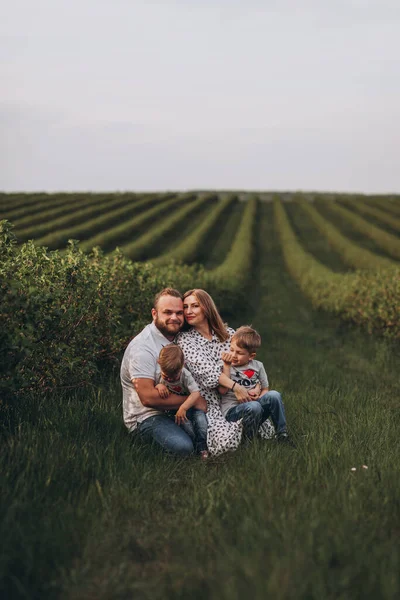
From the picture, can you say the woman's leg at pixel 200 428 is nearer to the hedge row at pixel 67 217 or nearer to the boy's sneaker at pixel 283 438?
the boy's sneaker at pixel 283 438

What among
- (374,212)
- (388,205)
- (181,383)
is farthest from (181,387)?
(388,205)

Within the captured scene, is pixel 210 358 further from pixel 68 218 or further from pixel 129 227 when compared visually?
Answer: pixel 68 218

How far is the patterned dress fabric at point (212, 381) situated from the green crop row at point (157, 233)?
10.4m

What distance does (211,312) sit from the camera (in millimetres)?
5164

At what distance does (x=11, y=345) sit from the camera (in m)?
4.23

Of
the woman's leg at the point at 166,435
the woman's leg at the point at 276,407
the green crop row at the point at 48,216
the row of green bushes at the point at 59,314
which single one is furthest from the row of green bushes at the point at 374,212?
the woman's leg at the point at 166,435

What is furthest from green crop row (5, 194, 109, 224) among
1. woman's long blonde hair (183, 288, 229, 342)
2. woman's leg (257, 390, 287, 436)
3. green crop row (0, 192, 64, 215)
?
woman's leg (257, 390, 287, 436)

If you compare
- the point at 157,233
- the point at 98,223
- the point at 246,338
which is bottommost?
the point at 246,338

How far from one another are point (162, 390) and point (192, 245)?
23.2 meters

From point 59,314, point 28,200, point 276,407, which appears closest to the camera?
point 276,407

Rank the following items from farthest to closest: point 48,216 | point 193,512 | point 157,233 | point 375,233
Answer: point 48,216 < point 375,233 < point 157,233 < point 193,512

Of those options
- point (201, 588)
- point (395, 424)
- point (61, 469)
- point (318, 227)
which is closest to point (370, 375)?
point (395, 424)

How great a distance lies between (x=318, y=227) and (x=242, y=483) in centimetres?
3720

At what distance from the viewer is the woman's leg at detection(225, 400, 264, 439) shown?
4795 mm
